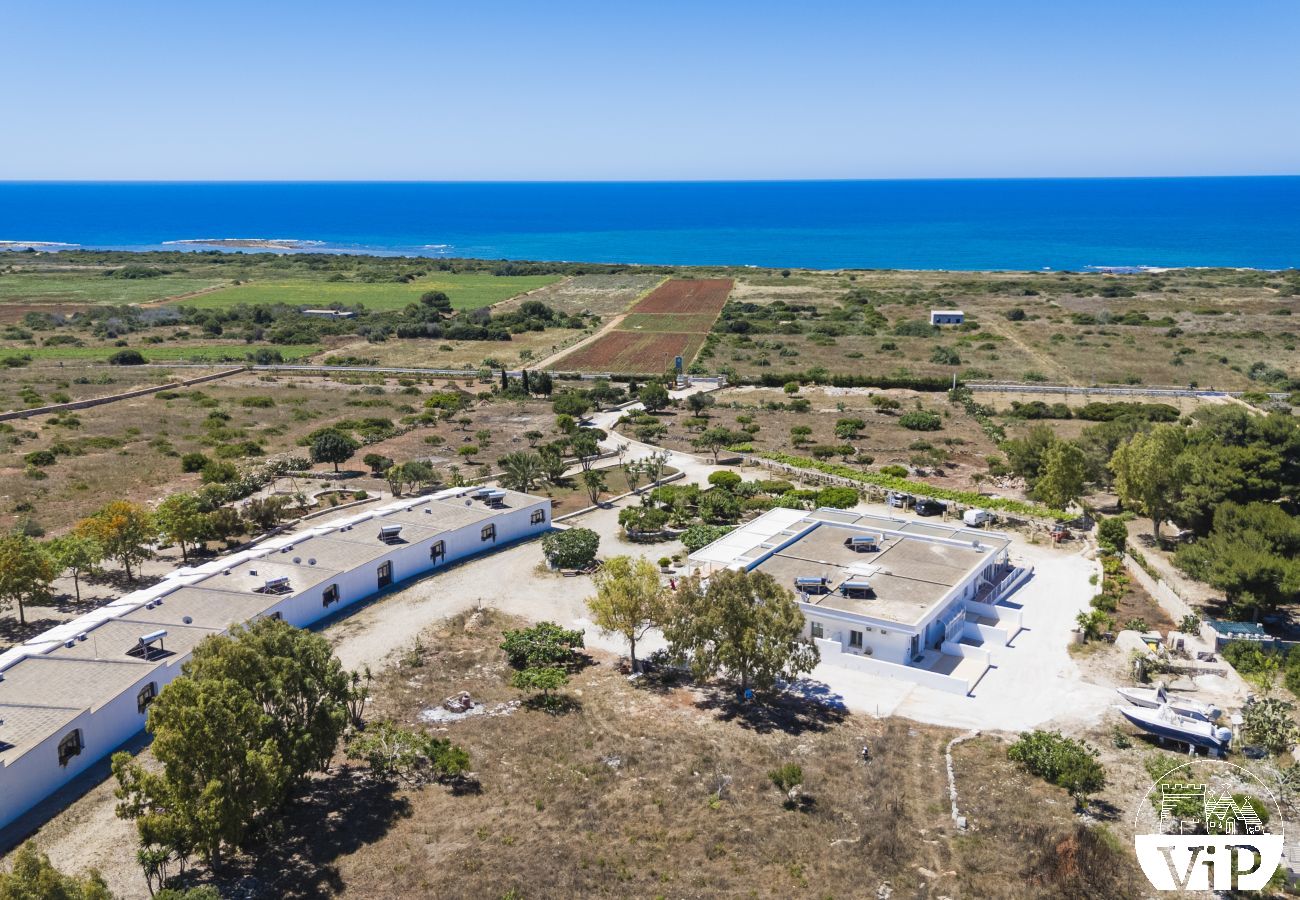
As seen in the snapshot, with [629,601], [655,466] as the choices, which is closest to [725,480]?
[655,466]

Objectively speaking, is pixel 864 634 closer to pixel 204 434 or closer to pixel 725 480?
pixel 725 480

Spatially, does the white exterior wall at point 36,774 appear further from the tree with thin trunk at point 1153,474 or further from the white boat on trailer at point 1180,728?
the tree with thin trunk at point 1153,474

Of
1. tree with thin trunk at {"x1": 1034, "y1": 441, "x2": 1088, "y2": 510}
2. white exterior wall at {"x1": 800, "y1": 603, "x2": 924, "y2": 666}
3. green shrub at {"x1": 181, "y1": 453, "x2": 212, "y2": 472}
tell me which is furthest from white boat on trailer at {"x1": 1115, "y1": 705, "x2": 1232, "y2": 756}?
green shrub at {"x1": 181, "y1": 453, "x2": 212, "y2": 472}

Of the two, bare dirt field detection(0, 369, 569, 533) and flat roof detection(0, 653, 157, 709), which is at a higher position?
flat roof detection(0, 653, 157, 709)

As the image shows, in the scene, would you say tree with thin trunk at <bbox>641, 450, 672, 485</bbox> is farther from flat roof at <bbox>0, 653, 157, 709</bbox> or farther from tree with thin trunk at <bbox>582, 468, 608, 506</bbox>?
flat roof at <bbox>0, 653, 157, 709</bbox>

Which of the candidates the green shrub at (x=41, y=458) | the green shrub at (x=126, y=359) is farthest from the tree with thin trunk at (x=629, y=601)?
the green shrub at (x=126, y=359)
